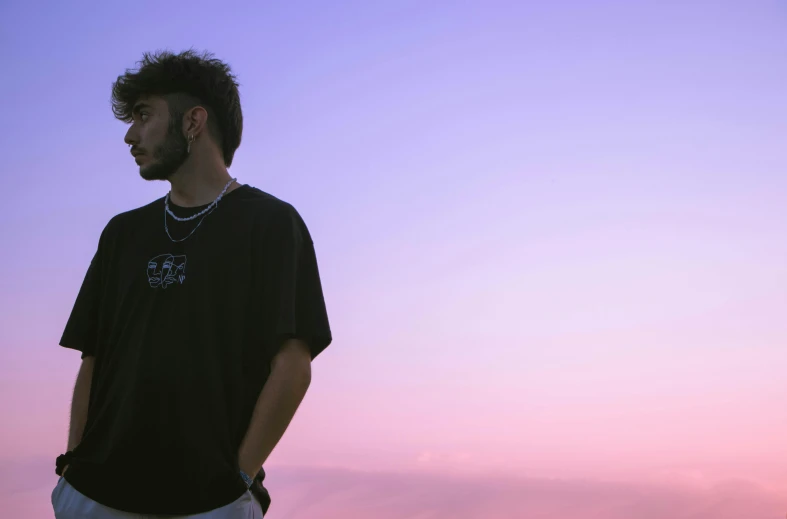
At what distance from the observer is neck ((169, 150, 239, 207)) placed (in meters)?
3.72

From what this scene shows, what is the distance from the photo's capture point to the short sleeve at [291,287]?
10.8ft

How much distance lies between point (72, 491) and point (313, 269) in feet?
4.27

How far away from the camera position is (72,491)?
325 centimetres

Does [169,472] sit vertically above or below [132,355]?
below

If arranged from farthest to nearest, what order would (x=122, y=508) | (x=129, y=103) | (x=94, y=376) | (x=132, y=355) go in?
1. (x=129, y=103)
2. (x=94, y=376)
3. (x=132, y=355)
4. (x=122, y=508)

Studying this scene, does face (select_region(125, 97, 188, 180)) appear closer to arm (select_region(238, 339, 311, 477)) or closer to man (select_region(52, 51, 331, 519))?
man (select_region(52, 51, 331, 519))

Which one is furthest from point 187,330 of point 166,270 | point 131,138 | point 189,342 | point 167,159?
point 131,138

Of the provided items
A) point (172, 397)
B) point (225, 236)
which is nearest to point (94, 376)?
point (172, 397)

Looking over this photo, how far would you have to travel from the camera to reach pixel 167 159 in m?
3.69

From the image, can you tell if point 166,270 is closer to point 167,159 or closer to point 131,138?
point 167,159

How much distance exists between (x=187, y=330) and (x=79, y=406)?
2.43ft

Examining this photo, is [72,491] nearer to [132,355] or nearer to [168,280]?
[132,355]

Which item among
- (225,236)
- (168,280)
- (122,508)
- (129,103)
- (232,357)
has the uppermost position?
(129,103)

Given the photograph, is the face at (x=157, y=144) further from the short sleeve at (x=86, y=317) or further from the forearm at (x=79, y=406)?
the forearm at (x=79, y=406)
